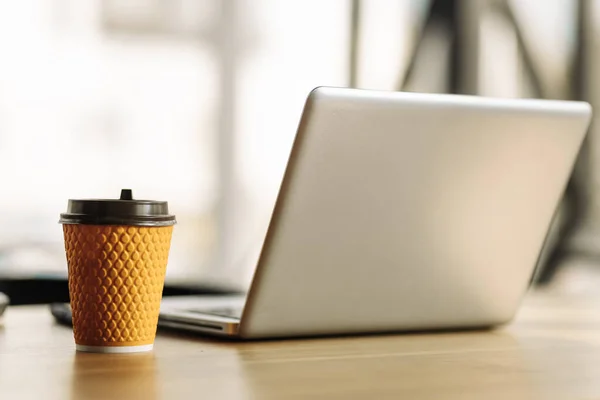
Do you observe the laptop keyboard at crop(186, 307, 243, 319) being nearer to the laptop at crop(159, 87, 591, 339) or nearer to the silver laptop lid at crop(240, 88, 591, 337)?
the laptop at crop(159, 87, 591, 339)

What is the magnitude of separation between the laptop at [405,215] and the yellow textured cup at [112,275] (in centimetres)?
11

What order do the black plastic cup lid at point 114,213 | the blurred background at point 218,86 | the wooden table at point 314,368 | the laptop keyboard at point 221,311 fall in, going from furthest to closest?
1. the blurred background at point 218,86
2. the laptop keyboard at point 221,311
3. the black plastic cup lid at point 114,213
4. the wooden table at point 314,368

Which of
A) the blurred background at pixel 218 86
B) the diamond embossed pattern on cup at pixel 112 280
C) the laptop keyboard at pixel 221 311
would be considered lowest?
the blurred background at pixel 218 86

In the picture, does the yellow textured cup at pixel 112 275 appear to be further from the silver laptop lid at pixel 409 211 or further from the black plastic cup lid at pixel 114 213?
the silver laptop lid at pixel 409 211

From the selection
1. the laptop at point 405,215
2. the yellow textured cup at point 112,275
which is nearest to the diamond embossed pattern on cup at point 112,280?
the yellow textured cup at point 112,275

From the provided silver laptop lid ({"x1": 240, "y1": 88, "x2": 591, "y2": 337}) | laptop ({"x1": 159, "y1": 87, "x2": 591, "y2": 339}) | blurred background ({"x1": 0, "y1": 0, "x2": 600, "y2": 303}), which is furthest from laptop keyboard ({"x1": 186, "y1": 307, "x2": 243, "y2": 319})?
blurred background ({"x1": 0, "y1": 0, "x2": 600, "y2": 303})

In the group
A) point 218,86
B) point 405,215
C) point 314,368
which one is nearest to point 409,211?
point 405,215

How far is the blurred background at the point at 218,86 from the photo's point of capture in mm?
3182

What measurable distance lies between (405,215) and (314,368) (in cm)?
24

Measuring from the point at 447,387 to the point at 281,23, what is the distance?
2.96m

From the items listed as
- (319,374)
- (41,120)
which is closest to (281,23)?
(41,120)

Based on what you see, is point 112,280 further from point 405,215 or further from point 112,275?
point 405,215

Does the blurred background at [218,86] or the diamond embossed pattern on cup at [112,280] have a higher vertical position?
the diamond embossed pattern on cup at [112,280]

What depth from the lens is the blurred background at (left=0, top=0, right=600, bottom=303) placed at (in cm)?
318
